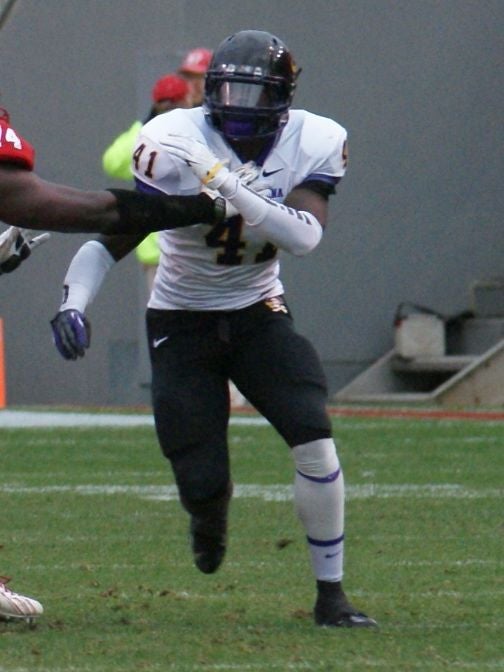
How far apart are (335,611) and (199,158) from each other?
1.19m

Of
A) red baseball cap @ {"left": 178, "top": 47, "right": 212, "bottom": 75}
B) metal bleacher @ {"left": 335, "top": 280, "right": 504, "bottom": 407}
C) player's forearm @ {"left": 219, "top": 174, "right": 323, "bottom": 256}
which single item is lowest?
metal bleacher @ {"left": 335, "top": 280, "right": 504, "bottom": 407}

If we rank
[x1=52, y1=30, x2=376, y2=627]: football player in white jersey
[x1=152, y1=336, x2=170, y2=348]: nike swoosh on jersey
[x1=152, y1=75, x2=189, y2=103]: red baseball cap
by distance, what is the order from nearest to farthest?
A: [x1=52, y1=30, x2=376, y2=627]: football player in white jersey < [x1=152, y1=336, x2=170, y2=348]: nike swoosh on jersey < [x1=152, y1=75, x2=189, y2=103]: red baseball cap

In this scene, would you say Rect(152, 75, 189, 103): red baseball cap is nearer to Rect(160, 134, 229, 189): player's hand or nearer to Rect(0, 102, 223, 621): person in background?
Rect(160, 134, 229, 189): player's hand

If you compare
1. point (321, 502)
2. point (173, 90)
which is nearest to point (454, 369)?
point (173, 90)

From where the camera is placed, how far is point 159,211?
15.3ft

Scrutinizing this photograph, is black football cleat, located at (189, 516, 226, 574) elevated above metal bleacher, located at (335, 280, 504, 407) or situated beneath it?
elevated above

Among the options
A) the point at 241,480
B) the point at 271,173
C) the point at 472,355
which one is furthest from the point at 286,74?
the point at 472,355

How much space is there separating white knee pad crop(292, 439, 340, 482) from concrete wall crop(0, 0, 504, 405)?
828 centimetres

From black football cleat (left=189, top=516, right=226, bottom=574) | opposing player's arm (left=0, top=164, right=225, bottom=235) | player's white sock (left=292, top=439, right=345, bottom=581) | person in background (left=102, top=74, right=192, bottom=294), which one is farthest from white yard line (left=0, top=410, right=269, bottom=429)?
opposing player's arm (left=0, top=164, right=225, bottom=235)

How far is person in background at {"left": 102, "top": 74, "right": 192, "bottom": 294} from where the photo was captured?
32.1 ft

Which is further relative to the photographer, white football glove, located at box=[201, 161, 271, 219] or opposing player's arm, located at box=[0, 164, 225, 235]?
white football glove, located at box=[201, 161, 271, 219]

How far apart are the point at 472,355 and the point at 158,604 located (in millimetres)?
8321

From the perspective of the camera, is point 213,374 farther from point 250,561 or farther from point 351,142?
point 351,142

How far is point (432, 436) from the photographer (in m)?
9.48
